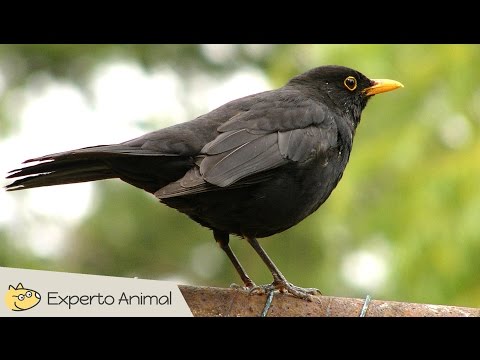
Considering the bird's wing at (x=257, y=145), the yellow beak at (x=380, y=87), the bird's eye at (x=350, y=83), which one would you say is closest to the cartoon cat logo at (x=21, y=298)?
the bird's wing at (x=257, y=145)

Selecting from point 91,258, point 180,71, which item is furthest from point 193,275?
point 180,71

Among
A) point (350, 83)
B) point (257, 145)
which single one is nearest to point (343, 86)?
point (350, 83)

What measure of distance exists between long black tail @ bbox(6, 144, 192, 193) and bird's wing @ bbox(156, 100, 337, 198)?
8.6 inches

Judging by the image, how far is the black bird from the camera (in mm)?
5137

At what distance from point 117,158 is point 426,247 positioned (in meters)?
3.49

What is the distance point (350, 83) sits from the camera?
636 cm

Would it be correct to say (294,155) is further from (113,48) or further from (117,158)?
(113,48)

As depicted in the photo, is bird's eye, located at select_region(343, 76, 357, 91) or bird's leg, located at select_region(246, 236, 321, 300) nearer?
bird's leg, located at select_region(246, 236, 321, 300)

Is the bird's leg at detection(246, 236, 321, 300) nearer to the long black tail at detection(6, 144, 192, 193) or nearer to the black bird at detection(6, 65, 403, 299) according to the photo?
the black bird at detection(6, 65, 403, 299)

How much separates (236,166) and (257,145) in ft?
0.84

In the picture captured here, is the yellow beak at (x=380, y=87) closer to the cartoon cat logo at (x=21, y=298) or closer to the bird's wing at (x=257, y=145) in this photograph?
the bird's wing at (x=257, y=145)

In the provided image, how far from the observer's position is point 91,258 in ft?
35.5

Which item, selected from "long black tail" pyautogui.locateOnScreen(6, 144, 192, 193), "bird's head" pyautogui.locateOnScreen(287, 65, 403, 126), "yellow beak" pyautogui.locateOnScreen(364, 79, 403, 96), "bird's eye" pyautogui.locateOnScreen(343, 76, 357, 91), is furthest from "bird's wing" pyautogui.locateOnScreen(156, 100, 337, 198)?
"yellow beak" pyautogui.locateOnScreen(364, 79, 403, 96)

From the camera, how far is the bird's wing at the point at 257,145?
5.11m
